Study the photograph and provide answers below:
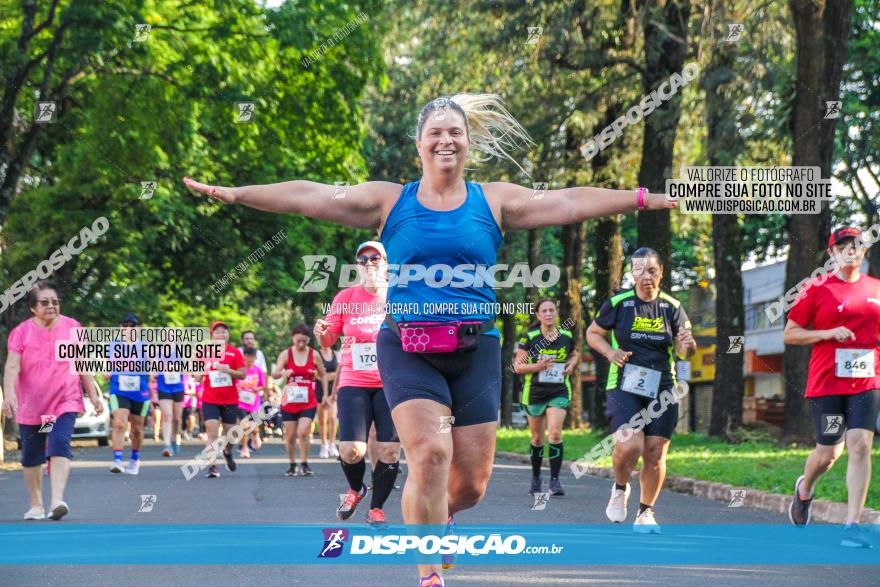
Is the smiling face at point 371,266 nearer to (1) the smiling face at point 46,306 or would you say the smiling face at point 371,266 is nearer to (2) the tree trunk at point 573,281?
(1) the smiling face at point 46,306

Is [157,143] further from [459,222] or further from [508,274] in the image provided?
[459,222]

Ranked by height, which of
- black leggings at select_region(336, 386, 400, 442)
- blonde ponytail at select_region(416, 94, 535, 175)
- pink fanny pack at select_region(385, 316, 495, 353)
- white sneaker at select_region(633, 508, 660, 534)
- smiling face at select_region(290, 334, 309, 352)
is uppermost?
blonde ponytail at select_region(416, 94, 535, 175)

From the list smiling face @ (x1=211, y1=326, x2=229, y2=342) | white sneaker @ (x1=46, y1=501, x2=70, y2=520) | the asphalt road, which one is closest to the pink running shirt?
white sneaker @ (x1=46, y1=501, x2=70, y2=520)

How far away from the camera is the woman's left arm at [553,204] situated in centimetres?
611

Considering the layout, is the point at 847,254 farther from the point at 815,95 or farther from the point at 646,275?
the point at 815,95

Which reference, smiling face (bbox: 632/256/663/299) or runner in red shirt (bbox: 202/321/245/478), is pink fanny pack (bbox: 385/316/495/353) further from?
runner in red shirt (bbox: 202/321/245/478)

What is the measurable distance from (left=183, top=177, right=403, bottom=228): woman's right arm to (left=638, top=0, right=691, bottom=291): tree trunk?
16530 mm

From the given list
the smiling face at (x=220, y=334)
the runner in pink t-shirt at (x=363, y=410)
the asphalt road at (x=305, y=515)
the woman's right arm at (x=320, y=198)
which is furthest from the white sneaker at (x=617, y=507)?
the smiling face at (x=220, y=334)

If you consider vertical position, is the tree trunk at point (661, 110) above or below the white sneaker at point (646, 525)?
above

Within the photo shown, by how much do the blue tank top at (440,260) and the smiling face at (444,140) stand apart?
183 millimetres

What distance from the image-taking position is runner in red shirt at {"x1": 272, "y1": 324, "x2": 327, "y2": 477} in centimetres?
1825

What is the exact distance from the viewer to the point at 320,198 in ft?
19.5

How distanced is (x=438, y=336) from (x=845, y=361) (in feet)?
16.4

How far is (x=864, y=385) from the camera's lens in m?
9.84
